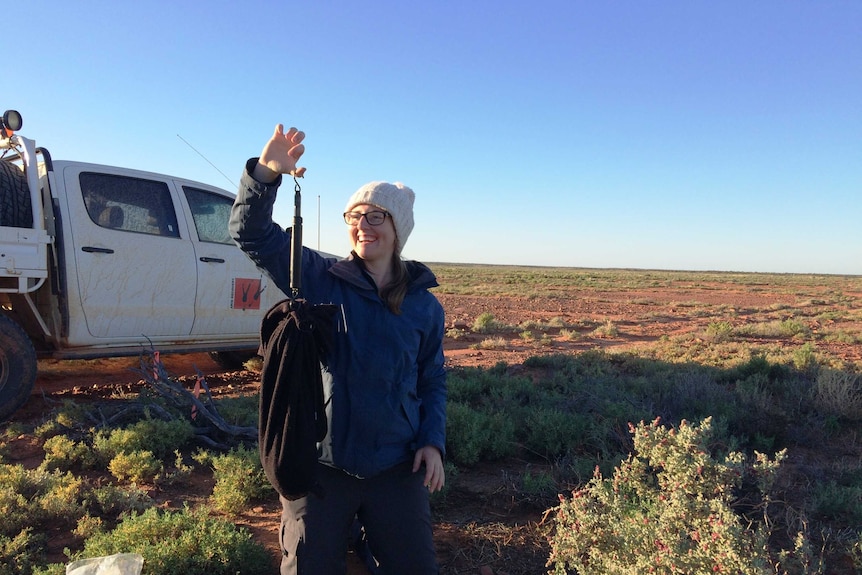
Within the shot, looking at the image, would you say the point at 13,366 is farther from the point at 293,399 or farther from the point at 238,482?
the point at 293,399

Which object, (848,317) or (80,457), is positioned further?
(848,317)

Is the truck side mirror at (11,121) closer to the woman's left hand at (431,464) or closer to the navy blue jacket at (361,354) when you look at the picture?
the navy blue jacket at (361,354)

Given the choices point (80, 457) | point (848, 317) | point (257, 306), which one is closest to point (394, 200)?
point (80, 457)

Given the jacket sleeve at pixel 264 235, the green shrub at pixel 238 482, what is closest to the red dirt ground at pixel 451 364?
the green shrub at pixel 238 482

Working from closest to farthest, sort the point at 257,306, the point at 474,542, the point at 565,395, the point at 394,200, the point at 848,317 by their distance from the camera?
the point at 394,200 < the point at 474,542 < the point at 565,395 < the point at 257,306 < the point at 848,317

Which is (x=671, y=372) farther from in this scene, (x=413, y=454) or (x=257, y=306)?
(x=413, y=454)

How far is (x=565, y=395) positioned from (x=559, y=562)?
10.9 ft

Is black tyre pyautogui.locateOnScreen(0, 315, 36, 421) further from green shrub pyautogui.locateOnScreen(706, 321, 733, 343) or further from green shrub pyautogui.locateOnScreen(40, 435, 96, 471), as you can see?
green shrub pyautogui.locateOnScreen(706, 321, 733, 343)

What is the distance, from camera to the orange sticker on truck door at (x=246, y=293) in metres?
5.86

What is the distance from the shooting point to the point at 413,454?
7.70 ft

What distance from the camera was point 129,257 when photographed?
5105mm

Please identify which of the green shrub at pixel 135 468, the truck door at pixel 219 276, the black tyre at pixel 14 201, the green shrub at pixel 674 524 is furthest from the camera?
the truck door at pixel 219 276

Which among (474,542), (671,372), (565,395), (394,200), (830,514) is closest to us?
(394,200)

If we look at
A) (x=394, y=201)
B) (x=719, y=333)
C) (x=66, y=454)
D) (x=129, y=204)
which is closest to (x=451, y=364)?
(x=129, y=204)
